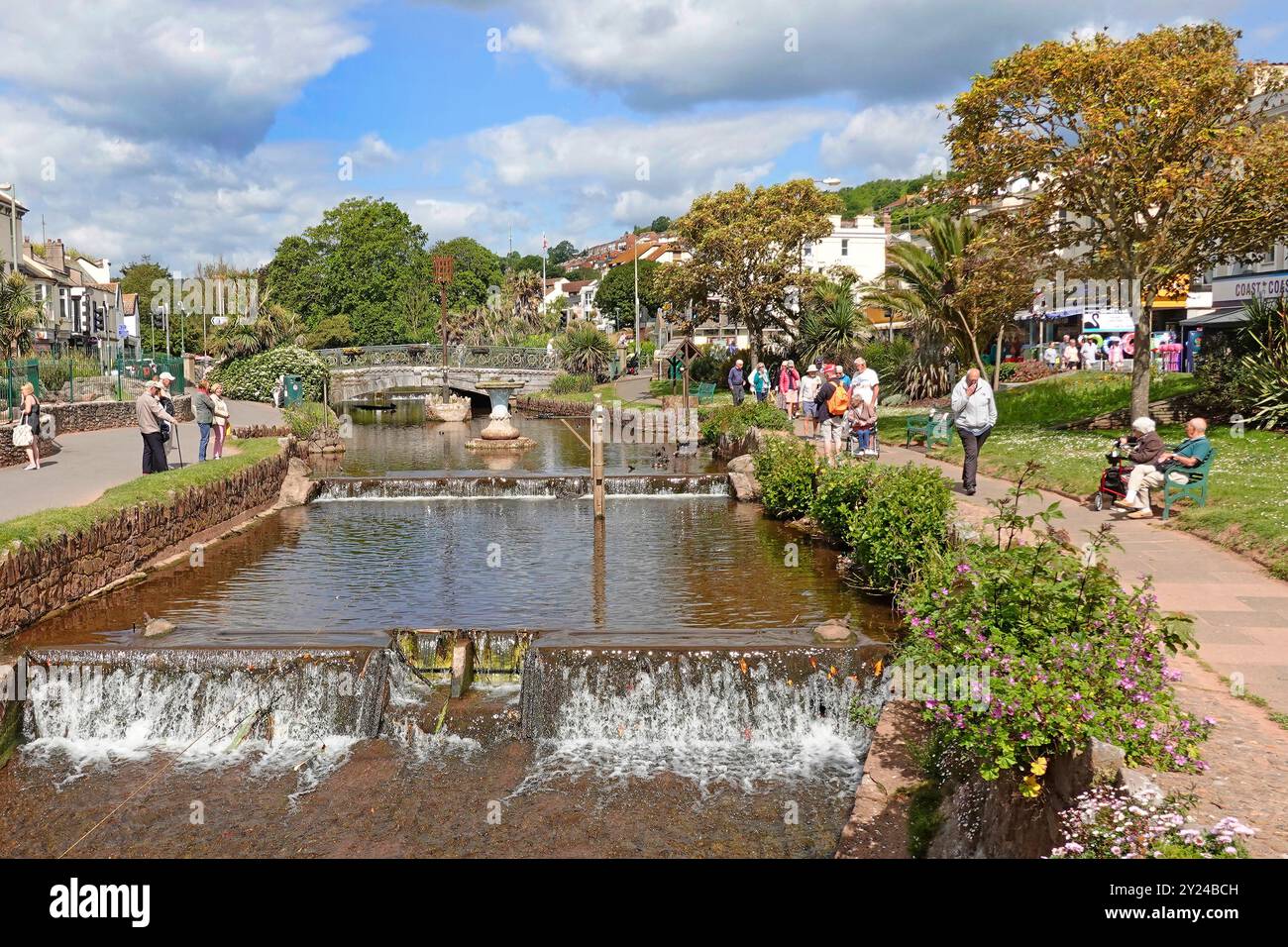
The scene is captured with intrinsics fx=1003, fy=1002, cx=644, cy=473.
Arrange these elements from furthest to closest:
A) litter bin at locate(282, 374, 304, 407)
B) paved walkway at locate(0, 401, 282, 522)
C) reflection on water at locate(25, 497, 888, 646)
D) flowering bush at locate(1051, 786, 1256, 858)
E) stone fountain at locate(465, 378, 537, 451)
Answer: litter bin at locate(282, 374, 304, 407) → stone fountain at locate(465, 378, 537, 451) → paved walkway at locate(0, 401, 282, 522) → reflection on water at locate(25, 497, 888, 646) → flowering bush at locate(1051, 786, 1256, 858)

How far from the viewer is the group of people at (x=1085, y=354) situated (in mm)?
36250

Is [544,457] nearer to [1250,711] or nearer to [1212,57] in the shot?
[1212,57]

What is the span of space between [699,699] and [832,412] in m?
11.0

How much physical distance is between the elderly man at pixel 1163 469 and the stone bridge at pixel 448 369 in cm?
4268

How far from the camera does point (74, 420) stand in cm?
2823

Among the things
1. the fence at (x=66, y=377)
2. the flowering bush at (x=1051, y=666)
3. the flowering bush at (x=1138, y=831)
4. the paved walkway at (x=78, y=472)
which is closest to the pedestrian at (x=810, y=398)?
the paved walkway at (x=78, y=472)

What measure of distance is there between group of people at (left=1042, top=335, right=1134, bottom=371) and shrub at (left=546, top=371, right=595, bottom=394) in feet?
75.9

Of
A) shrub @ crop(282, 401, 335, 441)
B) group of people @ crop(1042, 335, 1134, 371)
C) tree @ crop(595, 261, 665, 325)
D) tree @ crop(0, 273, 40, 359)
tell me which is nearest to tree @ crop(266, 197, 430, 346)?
tree @ crop(595, 261, 665, 325)

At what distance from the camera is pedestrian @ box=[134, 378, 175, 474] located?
17.6 metres

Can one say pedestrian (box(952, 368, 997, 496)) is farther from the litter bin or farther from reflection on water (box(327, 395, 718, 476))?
the litter bin

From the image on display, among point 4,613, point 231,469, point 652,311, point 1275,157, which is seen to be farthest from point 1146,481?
point 652,311

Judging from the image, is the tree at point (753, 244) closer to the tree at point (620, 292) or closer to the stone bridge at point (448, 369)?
the stone bridge at point (448, 369)

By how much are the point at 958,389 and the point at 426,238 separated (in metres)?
78.6
